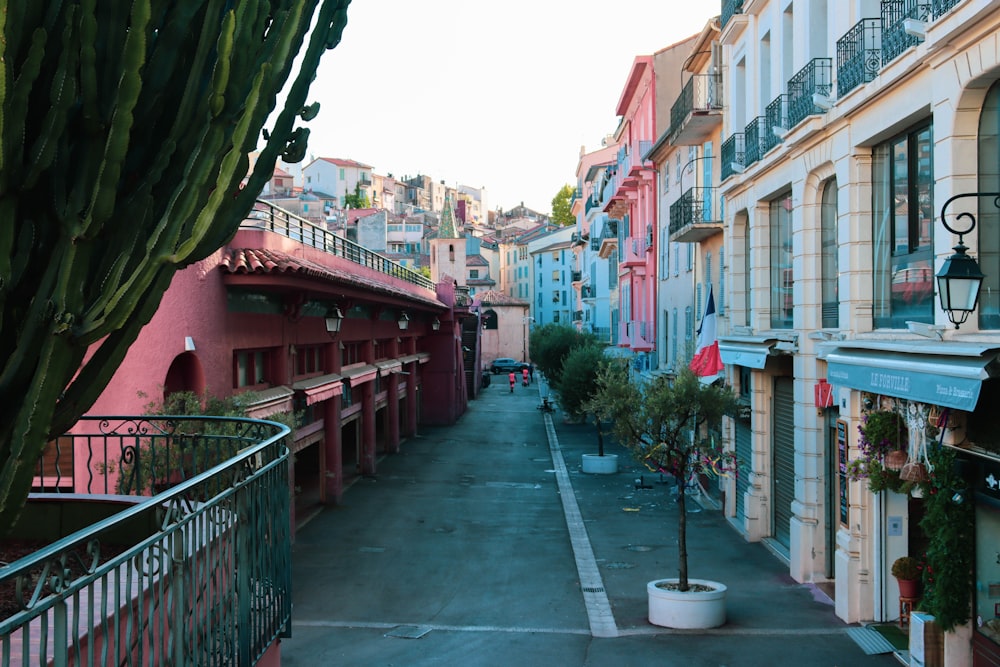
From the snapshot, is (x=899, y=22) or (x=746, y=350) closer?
(x=899, y=22)

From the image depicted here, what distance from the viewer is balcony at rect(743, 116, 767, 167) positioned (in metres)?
18.0

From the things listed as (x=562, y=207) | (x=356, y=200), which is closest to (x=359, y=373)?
(x=356, y=200)

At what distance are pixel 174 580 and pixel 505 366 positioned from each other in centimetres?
8179

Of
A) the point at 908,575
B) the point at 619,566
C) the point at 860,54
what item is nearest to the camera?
the point at 908,575

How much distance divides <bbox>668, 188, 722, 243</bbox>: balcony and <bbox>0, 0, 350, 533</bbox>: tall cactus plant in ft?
60.8

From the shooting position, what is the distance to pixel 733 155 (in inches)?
790

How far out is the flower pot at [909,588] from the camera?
1167 centimetres

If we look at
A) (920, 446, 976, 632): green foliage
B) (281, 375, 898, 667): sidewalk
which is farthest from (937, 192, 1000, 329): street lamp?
(281, 375, 898, 667): sidewalk

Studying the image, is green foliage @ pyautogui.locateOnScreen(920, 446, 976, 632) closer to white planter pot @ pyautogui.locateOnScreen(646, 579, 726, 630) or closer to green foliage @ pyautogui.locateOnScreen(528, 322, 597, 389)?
white planter pot @ pyautogui.locateOnScreen(646, 579, 726, 630)

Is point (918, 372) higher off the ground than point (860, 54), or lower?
lower

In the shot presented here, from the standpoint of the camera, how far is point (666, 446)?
14539 millimetres

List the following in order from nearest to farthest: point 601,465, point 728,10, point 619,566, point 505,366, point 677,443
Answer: point 677,443
point 619,566
point 728,10
point 601,465
point 505,366

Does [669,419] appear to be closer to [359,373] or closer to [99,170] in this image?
[99,170]

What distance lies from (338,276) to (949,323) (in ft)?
36.0
